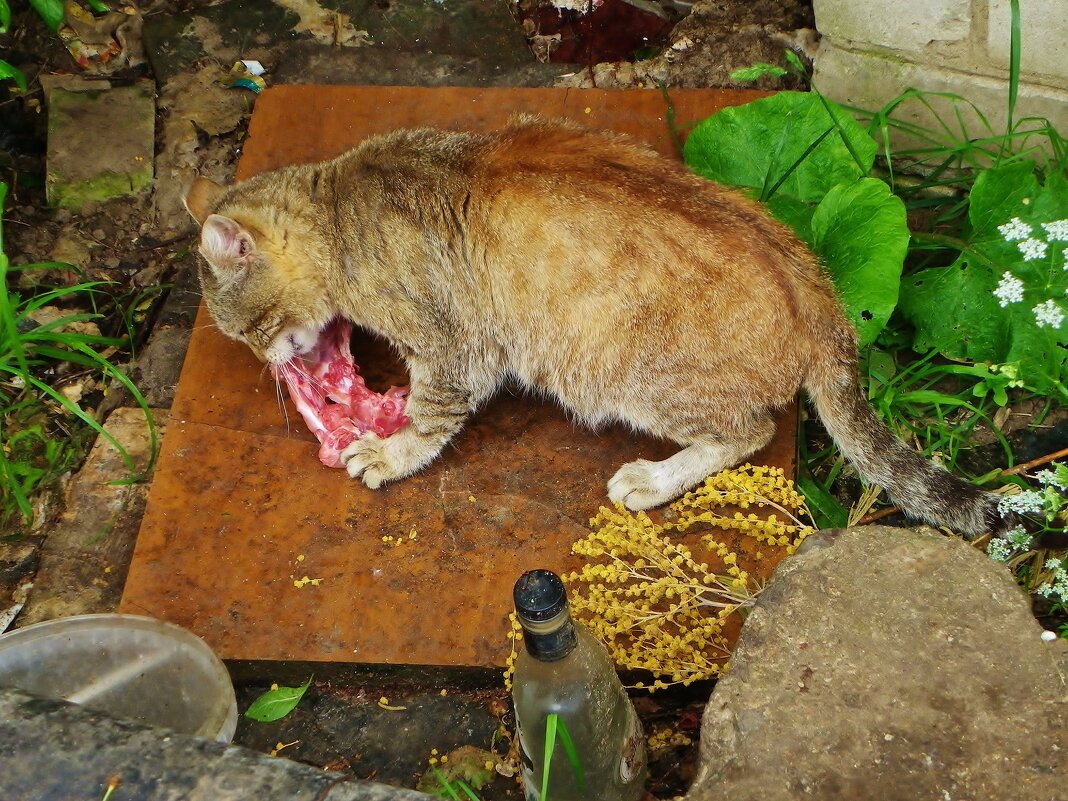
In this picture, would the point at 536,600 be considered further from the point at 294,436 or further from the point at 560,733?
the point at 294,436

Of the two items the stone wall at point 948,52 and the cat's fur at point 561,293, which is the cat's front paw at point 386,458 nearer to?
the cat's fur at point 561,293

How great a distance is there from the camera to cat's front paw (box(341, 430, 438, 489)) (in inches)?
122

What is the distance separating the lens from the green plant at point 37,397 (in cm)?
331

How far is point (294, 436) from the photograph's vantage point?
10.6 feet

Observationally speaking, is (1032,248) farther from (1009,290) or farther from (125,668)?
(125,668)

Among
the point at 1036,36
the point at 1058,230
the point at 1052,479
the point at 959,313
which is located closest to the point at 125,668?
the point at 1052,479

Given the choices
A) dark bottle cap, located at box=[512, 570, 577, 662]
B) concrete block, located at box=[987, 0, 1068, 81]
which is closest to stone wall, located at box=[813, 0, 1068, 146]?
concrete block, located at box=[987, 0, 1068, 81]

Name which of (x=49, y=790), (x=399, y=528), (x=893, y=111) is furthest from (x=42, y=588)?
(x=893, y=111)

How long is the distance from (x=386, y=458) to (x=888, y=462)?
1.49 meters

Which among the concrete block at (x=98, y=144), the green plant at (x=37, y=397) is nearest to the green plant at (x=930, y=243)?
the green plant at (x=37, y=397)

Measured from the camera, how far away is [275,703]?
286 centimetres

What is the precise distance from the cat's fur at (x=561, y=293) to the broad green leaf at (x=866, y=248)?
192 mm

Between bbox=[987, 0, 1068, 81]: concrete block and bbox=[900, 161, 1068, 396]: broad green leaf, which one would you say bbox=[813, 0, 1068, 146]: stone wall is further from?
bbox=[900, 161, 1068, 396]: broad green leaf

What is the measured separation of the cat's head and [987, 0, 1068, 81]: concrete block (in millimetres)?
2343
